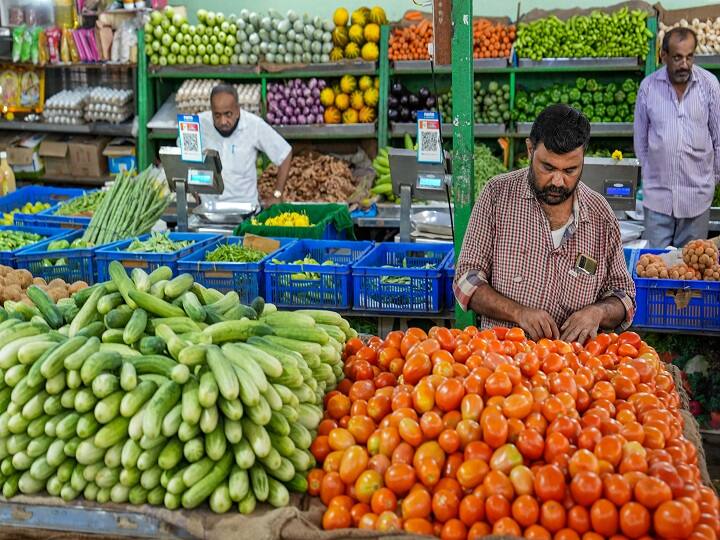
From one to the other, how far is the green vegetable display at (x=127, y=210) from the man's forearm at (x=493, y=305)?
2996mm

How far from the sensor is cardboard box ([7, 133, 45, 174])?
931cm

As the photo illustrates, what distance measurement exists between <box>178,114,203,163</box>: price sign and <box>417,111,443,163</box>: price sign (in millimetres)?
1496

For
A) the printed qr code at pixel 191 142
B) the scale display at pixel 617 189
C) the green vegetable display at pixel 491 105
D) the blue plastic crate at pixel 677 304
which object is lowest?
the blue plastic crate at pixel 677 304

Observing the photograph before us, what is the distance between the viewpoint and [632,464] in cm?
218

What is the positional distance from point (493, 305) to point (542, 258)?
28 centimetres

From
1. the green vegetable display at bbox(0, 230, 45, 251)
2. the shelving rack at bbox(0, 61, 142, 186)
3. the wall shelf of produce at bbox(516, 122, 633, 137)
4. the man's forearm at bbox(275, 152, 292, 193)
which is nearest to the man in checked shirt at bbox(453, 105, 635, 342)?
the green vegetable display at bbox(0, 230, 45, 251)

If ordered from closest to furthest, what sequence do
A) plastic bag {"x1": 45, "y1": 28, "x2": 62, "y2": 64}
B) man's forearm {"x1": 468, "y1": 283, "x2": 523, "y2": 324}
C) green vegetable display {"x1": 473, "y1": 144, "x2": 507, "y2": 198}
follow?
man's forearm {"x1": 468, "y1": 283, "x2": 523, "y2": 324} < green vegetable display {"x1": 473, "y1": 144, "x2": 507, "y2": 198} < plastic bag {"x1": 45, "y1": 28, "x2": 62, "y2": 64}

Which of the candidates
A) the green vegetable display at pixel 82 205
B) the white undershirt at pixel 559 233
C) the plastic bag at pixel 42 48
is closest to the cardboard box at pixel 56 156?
the plastic bag at pixel 42 48

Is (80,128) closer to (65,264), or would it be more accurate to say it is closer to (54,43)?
(54,43)

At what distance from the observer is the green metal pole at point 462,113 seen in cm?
388

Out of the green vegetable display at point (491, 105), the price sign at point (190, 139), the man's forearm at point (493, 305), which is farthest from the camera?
the green vegetable display at point (491, 105)

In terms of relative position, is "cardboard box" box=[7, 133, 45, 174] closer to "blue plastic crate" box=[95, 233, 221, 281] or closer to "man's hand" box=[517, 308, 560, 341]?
"blue plastic crate" box=[95, 233, 221, 281]

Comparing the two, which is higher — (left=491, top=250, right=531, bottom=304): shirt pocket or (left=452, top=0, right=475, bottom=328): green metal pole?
(left=452, top=0, right=475, bottom=328): green metal pole

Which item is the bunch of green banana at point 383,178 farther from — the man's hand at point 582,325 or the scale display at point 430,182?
the man's hand at point 582,325
